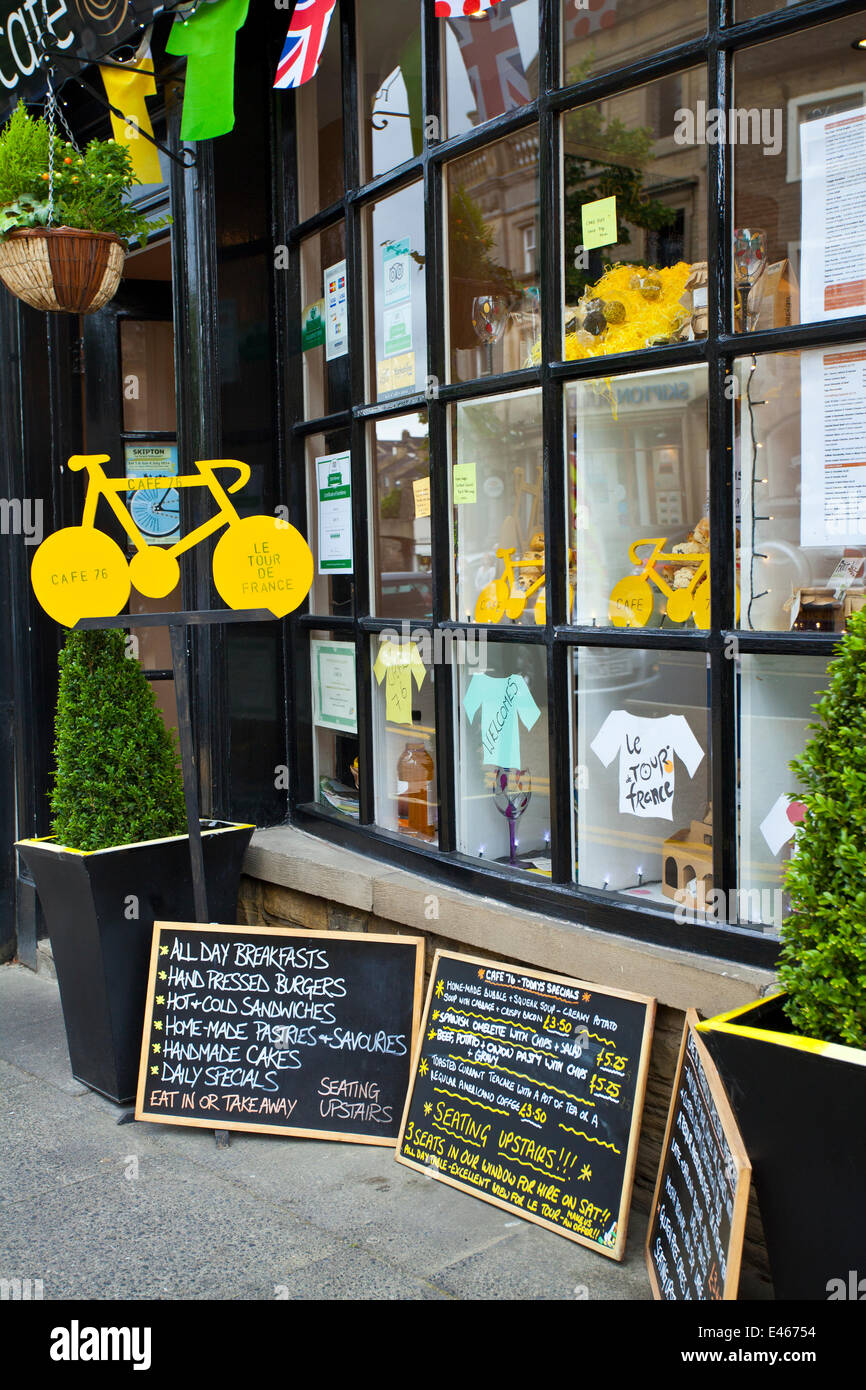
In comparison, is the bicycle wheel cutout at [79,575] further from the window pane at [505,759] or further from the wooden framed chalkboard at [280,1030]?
the window pane at [505,759]

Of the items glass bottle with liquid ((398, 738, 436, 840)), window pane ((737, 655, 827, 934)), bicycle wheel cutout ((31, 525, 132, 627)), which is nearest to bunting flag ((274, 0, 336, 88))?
bicycle wheel cutout ((31, 525, 132, 627))

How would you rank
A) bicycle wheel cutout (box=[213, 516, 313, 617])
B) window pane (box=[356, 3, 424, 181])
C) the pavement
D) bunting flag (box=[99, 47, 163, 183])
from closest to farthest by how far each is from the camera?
the pavement, bicycle wheel cutout (box=[213, 516, 313, 617]), window pane (box=[356, 3, 424, 181]), bunting flag (box=[99, 47, 163, 183])

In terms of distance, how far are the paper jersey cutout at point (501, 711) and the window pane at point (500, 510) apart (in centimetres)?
20

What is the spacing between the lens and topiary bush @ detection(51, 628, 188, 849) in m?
3.84

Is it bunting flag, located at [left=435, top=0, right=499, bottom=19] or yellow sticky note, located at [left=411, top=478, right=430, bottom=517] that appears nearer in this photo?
bunting flag, located at [left=435, top=0, right=499, bottom=19]

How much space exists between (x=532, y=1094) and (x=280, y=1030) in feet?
2.84

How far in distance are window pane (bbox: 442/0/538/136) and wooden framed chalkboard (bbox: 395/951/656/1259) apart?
246 centimetres

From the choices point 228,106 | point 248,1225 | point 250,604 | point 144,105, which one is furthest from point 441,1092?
point 144,105

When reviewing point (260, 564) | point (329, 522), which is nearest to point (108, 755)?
point (260, 564)

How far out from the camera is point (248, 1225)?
2.99 meters

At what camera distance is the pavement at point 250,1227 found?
2701 millimetres

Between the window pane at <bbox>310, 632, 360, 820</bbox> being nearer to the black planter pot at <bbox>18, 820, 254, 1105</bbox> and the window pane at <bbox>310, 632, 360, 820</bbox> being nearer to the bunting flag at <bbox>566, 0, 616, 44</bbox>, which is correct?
the black planter pot at <bbox>18, 820, 254, 1105</bbox>

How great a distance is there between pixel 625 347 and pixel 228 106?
167cm
